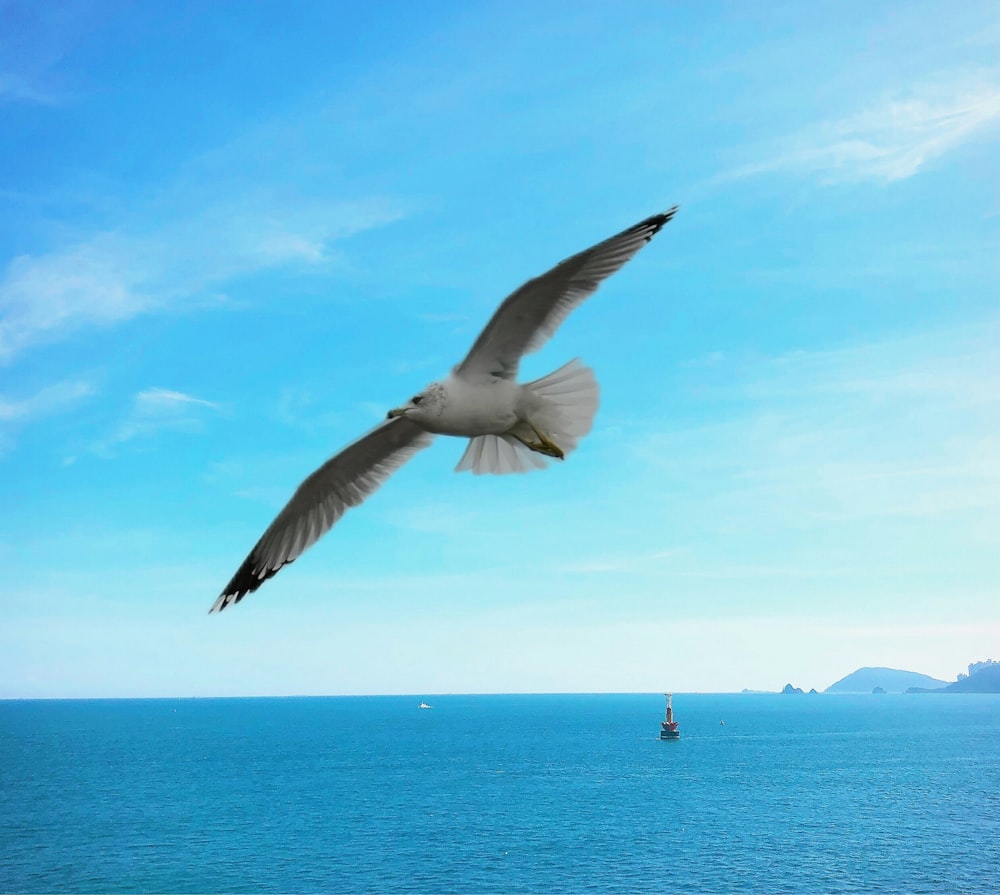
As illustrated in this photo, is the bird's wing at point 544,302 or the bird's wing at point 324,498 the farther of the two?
the bird's wing at point 324,498

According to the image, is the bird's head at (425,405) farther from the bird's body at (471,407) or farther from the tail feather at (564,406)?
the tail feather at (564,406)

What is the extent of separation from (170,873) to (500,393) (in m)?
49.3

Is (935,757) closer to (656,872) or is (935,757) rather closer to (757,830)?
→ (757,830)

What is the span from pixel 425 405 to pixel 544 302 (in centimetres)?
85

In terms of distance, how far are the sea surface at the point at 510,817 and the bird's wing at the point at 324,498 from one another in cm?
4041

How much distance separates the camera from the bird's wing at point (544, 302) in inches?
186

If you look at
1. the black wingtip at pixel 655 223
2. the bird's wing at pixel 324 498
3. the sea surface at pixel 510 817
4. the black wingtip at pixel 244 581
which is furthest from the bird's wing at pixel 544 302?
the sea surface at pixel 510 817

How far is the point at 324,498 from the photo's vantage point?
21.0 ft

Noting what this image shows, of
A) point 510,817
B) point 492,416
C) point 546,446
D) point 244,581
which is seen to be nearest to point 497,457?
point 546,446

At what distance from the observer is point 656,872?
44562mm

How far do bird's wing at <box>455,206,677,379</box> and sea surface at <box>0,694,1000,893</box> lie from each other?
41883 mm

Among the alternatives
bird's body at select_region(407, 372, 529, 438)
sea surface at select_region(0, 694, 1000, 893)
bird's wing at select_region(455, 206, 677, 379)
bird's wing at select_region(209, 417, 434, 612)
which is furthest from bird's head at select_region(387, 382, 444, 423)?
sea surface at select_region(0, 694, 1000, 893)

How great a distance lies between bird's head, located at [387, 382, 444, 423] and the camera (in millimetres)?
4727

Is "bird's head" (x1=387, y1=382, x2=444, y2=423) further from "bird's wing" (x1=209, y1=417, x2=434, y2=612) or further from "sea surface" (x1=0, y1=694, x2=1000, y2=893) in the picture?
"sea surface" (x1=0, y1=694, x2=1000, y2=893)
